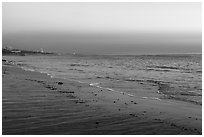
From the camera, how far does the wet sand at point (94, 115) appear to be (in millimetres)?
8477

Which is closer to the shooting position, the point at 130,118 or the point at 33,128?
the point at 33,128

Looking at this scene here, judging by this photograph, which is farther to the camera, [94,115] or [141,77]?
[141,77]

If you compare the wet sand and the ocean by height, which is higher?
the ocean

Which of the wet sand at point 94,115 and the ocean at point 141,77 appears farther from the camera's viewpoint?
the ocean at point 141,77

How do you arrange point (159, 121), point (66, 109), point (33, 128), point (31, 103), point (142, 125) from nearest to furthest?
point (33, 128), point (142, 125), point (159, 121), point (66, 109), point (31, 103)

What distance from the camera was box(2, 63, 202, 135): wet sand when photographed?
27.8ft

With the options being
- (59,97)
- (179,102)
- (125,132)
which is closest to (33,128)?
(125,132)

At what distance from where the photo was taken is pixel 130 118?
33.1 feet

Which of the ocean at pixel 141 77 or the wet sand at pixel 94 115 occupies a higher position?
the ocean at pixel 141 77

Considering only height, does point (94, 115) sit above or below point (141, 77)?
below

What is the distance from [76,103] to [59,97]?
1613 mm

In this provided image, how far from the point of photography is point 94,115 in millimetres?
10258

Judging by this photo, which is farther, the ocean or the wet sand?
the ocean

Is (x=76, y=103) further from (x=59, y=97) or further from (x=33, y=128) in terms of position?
(x=33, y=128)
